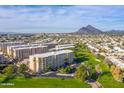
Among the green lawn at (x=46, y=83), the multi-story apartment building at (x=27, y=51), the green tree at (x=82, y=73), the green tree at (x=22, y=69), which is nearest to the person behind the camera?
the green lawn at (x=46, y=83)

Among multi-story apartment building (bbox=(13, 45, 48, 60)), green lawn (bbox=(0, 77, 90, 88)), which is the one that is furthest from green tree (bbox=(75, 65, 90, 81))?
multi-story apartment building (bbox=(13, 45, 48, 60))

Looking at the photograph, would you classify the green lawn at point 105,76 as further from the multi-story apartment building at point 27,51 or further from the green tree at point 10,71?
the green tree at point 10,71

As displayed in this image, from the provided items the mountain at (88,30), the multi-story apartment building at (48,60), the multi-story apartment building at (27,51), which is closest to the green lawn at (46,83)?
the multi-story apartment building at (48,60)

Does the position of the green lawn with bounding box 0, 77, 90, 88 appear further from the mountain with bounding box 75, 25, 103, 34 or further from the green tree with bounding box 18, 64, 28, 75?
the mountain with bounding box 75, 25, 103, 34

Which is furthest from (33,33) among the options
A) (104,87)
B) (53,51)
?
(104,87)
